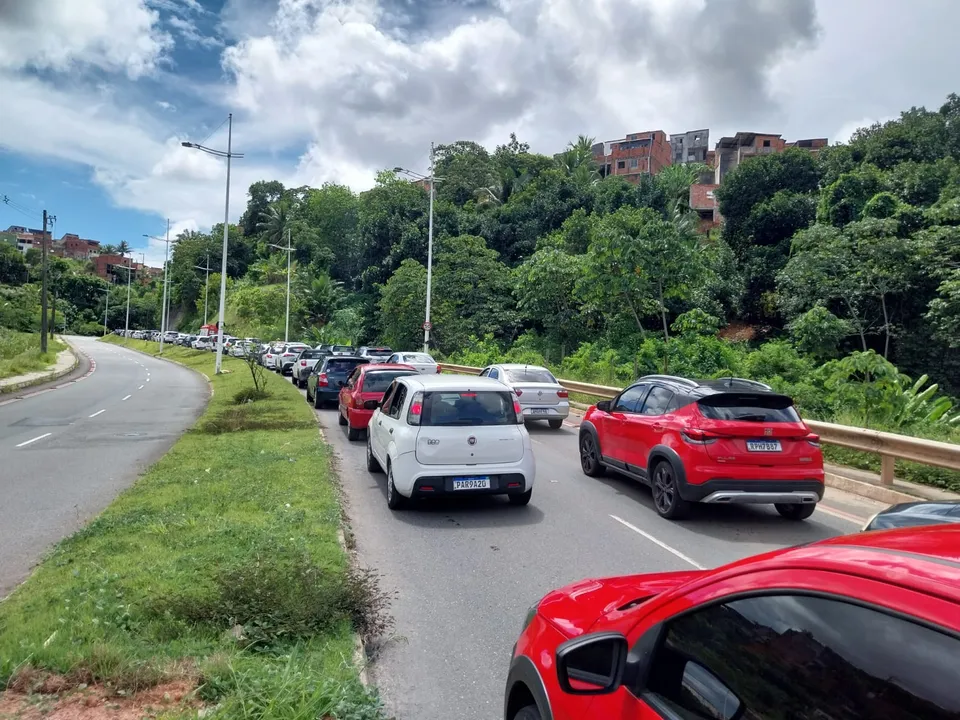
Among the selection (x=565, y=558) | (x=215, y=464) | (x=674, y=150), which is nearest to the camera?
(x=565, y=558)

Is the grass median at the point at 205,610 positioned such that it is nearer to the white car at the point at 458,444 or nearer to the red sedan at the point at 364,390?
the white car at the point at 458,444

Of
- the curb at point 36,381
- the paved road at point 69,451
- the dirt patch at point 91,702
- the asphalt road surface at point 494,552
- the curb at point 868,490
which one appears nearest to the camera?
the dirt patch at point 91,702

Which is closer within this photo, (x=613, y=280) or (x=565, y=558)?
(x=565, y=558)

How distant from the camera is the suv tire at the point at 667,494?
836 centimetres

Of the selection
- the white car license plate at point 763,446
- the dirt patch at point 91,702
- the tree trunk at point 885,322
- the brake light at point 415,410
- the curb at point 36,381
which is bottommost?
the curb at point 36,381

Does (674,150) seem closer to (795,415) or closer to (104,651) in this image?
(795,415)

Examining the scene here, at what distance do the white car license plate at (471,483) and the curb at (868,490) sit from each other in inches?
203

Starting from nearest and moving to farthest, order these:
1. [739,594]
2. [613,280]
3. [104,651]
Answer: [739,594], [104,651], [613,280]

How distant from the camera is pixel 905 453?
9688 mm

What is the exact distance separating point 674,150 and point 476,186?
146 feet

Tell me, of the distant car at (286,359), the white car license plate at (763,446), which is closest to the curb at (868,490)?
the white car license plate at (763,446)

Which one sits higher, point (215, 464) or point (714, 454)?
point (714, 454)

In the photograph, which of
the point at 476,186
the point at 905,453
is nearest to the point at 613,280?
the point at 905,453

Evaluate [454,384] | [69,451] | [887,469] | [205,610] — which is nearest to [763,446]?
[887,469]
